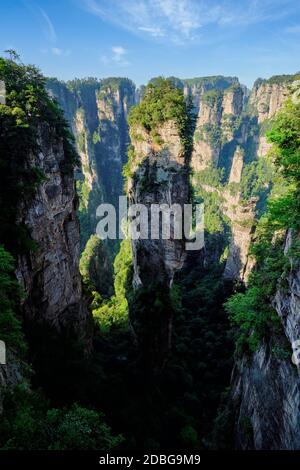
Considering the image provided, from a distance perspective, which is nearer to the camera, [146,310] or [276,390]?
[276,390]

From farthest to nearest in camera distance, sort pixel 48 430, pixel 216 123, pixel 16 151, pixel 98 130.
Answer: pixel 216 123 < pixel 98 130 < pixel 16 151 < pixel 48 430

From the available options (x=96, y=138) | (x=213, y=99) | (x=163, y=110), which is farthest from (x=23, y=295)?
(x=213, y=99)

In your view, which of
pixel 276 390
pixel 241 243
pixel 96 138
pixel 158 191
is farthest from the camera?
pixel 96 138

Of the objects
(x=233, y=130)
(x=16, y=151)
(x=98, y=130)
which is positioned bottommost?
(x=16, y=151)

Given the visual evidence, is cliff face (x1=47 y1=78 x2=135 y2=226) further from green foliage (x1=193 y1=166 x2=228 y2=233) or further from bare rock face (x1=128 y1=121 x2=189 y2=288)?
bare rock face (x1=128 y1=121 x2=189 y2=288)

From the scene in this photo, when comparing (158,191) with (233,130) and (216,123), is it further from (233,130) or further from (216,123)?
(216,123)

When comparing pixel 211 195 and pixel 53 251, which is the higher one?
pixel 211 195

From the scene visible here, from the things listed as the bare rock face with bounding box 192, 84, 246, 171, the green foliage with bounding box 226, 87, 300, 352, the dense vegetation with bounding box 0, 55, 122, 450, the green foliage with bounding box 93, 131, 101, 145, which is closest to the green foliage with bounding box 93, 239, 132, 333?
the dense vegetation with bounding box 0, 55, 122, 450
